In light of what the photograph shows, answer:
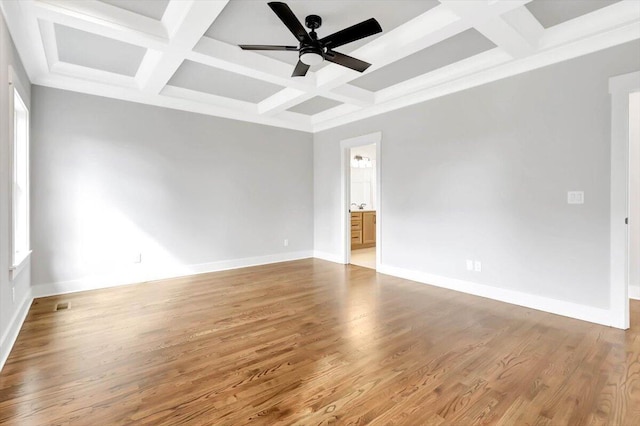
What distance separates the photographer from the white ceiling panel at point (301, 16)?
262 centimetres

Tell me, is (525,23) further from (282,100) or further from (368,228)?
(368,228)

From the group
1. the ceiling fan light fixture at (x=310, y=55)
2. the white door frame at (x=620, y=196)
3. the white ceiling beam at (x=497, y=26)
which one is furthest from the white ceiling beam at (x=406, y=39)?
the white door frame at (x=620, y=196)

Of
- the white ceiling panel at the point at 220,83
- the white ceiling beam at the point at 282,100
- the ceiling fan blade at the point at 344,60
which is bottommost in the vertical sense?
the ceiling fan blade at the point at 344,60

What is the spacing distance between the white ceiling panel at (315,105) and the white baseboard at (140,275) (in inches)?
107

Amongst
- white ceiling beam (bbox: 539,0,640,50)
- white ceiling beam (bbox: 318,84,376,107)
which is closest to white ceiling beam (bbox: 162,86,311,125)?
white ceiling beam (bbox: 318,84,376,107)

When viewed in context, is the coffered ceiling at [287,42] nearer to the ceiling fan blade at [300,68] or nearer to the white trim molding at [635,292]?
the ceiling fan blade at [300,68]

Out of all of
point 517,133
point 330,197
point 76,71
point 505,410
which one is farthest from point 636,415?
point 76,71

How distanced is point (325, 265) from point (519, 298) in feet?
9.76

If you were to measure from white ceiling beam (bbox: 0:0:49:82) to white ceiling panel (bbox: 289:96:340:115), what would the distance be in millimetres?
3287

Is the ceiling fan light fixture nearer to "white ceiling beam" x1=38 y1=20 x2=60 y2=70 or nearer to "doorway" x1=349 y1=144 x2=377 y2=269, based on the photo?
"white ceiling beam" x1=38 y1=20 x2=60 y2=70

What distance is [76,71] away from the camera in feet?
12.4

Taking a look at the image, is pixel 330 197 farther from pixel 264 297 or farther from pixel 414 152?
pixel 264 297

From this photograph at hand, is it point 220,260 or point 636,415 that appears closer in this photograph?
point 636,415

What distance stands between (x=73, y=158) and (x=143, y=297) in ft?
6.56
